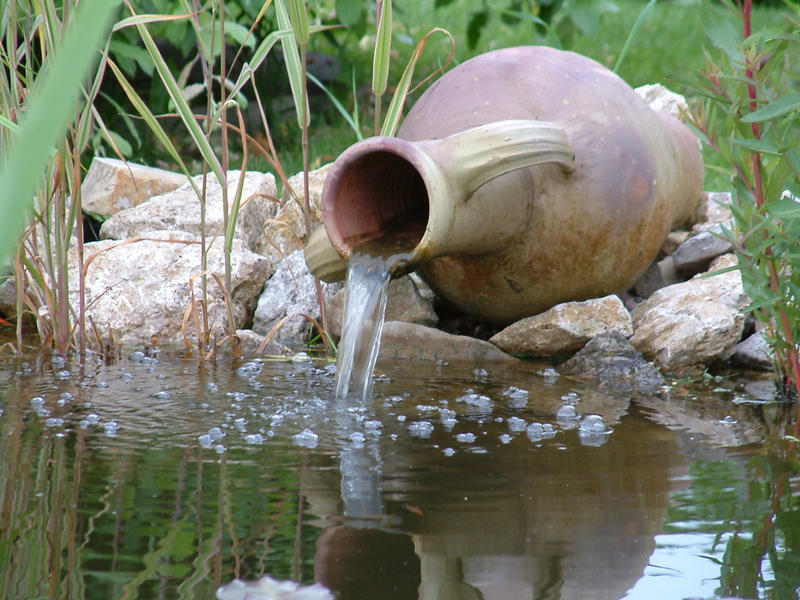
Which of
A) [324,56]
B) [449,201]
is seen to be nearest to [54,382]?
[449,201]

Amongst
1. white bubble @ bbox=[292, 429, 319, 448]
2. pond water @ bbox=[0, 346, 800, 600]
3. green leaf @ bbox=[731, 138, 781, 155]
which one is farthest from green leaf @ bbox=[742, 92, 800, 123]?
white bubble @ bbox=[292, 429, 319, 448]

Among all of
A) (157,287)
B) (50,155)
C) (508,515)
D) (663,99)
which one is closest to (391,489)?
(508,515)

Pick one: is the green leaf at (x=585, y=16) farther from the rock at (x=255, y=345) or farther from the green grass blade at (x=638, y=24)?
the rock at (x=255, y=345)

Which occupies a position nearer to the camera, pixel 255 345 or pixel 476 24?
pixel 255 345

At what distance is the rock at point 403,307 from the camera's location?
12.1 feet

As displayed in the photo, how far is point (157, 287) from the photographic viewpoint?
149 inches

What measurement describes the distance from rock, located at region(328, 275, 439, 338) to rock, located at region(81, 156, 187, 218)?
4.25 feet

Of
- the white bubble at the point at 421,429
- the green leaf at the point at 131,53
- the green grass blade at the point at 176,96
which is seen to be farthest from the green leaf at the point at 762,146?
the green leaf at the point at 131,53

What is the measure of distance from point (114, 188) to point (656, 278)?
244cm

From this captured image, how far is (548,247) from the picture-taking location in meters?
3.34

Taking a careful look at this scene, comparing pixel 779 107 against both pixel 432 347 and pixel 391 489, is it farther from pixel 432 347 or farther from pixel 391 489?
pixel 432 347

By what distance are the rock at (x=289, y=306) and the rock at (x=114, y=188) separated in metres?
0.99

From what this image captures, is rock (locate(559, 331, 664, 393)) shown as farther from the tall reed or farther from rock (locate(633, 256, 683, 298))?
the tall reed

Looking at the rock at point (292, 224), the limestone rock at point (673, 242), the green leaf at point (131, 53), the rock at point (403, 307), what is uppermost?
the green leaf at point (131, 53)
